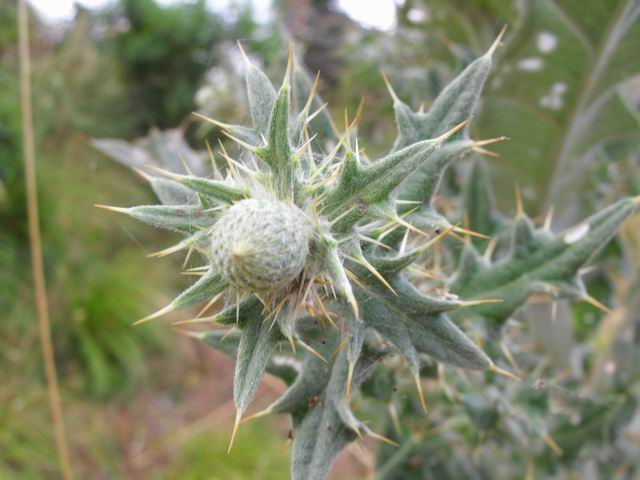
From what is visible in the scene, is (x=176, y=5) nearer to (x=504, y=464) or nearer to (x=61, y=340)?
(x=61, y=340)

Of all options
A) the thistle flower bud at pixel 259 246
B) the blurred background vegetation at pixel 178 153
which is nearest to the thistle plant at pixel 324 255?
the thistle flower bud at pixel 259 246

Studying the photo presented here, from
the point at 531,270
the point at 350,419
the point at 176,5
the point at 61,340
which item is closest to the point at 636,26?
the point at 531,270

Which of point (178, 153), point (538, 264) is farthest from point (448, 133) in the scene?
point (178, 153)

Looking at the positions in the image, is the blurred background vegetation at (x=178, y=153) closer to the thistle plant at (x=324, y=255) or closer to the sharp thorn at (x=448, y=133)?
the thistle plant at (x=324, y=255)

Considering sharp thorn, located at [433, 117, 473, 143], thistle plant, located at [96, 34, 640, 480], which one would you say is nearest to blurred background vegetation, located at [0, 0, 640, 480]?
thistle plant, located at [96, 34, 640, 480]

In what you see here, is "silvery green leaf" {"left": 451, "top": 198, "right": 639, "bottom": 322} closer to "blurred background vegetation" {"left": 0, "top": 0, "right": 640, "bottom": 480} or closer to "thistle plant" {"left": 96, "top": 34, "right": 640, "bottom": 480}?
"thistle plant" {"left": 96, "top": 34, "right": 640, "bottom": 480}
